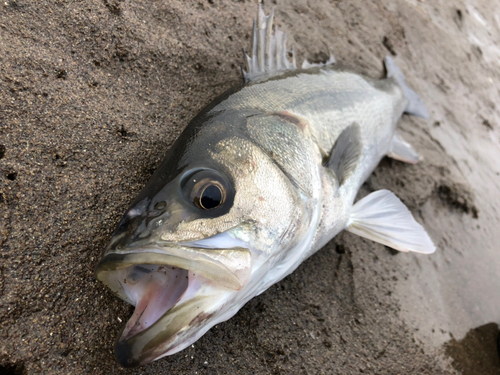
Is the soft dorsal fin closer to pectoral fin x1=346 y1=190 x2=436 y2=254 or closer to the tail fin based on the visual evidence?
pectoral fin x1=346 y1=190 x2=436 y2=254

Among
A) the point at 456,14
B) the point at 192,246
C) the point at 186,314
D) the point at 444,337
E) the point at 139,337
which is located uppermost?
the point at 456,14

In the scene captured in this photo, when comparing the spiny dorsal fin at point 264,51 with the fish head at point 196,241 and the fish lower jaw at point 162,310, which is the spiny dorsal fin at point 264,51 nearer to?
the fish head at point 196,241

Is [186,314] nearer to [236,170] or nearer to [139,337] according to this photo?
[139,337]

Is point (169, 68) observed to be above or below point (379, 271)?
above

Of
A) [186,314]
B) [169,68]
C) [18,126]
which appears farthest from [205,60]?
[186,314]

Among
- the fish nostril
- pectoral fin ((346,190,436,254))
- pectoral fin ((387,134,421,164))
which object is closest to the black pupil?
the fish nostril

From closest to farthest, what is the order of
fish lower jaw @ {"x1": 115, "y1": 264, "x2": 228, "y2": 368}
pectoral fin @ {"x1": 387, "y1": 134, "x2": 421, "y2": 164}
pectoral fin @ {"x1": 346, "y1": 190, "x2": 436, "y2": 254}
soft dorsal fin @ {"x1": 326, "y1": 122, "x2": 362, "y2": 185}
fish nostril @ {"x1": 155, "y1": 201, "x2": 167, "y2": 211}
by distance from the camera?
fish lower jaw @ {"x1": 115, "y1": 264, "x2": 228, "y2": 368} → fish nostril @ {"x1": 155, "y1": 201, "x2": 167, "y2": 211} → soft dorsal fin @ {"x1": 326, "y1": 122, "x2": 362, "y2": 185} → pectoral fin @ {"x1": 346, "y1": 190, "x2": 436, "y2": 254} → pectoral fin @ {"x1": 387, "y1": 134, "x2": 421, "y2": 164}

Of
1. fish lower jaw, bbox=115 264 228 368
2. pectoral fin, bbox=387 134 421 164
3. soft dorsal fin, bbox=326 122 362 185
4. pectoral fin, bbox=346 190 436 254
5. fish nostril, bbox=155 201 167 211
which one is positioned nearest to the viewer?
fish lower jaw, bbox=115 264 228 368

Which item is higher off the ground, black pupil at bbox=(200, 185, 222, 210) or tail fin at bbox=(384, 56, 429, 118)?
tail fin at bbox=(384, 56, 429, 118)

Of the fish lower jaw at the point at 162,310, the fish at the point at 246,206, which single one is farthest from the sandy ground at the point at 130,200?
the fish lower jaw at the point at 162,310
